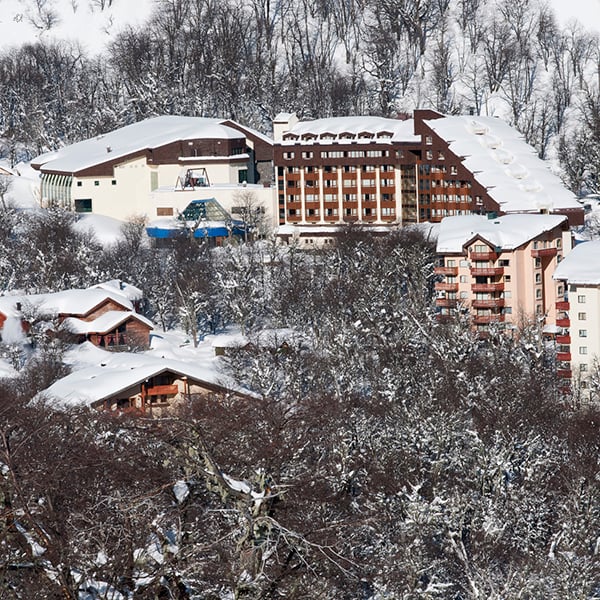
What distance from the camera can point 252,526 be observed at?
10.2m

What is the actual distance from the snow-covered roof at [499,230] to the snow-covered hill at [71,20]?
36.7m

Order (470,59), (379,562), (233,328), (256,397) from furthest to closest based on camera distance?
(470,59) → (233,328) → (256,397) → (379,562)

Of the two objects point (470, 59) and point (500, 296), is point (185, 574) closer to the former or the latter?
point (500, 296)

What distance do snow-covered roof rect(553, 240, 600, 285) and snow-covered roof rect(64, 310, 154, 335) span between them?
11.4 meters

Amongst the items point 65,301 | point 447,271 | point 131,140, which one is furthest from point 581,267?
point 131,140

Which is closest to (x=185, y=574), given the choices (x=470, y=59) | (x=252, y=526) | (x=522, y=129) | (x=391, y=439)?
(x=252, y=526)

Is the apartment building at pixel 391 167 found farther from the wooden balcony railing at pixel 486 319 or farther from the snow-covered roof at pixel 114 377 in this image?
the snow-covered roof at pixel 114 377

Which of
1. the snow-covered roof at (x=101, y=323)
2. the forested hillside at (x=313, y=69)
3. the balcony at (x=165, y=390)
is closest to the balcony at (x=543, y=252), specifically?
the snow-covered roof at (x=101, y=323)

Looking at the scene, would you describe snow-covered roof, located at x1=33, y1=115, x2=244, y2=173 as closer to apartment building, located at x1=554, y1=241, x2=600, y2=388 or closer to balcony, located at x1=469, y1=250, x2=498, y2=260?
balcony, located at x1=469, y1=250, x2=498, y2=260

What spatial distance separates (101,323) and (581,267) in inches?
504

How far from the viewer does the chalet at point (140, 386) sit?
1355 inches

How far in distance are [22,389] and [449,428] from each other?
10329 millimetres

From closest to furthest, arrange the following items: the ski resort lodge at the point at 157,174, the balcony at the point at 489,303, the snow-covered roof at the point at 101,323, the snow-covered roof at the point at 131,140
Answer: the snow-covered roof at the point at 101,323 < the balcony at the point at 489,303 < the ski resort lodge at the point at 157,174 < the snow-covered roof at the point at 131,140

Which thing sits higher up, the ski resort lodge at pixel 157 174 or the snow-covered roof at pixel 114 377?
the ski resort lodge at pixel 157 174
